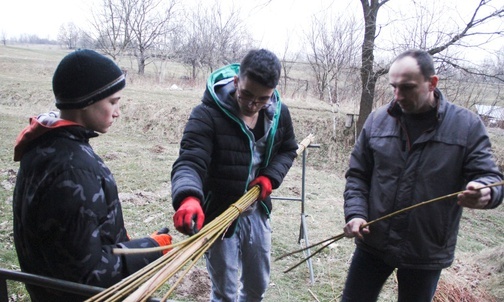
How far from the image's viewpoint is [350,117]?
9617 mm

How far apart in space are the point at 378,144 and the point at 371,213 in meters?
0.34

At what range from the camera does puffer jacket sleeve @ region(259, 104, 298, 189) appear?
1.90 meters

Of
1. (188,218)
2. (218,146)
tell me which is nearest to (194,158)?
(218,146)

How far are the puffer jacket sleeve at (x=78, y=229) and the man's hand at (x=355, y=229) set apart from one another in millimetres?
1044

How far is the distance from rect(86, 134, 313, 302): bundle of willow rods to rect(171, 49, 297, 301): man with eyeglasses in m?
0.07

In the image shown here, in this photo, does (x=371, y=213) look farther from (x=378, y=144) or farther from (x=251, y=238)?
(x=251, y=238)

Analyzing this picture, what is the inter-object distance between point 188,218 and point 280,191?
4.58 m

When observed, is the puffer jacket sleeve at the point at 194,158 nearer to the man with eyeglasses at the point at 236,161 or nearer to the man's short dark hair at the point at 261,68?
the man with eyeglasses at the point at 236,161

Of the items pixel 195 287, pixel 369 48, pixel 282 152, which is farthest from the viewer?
pixel 369 48

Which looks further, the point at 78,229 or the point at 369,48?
the point at 369,48

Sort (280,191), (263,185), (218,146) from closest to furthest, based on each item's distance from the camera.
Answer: (218,146) < (263,185) < (280,191)

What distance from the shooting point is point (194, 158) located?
5.26 feet

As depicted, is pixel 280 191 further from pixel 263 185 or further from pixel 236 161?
pixel 236 161

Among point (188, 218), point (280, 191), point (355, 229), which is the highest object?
point (188, 218)
